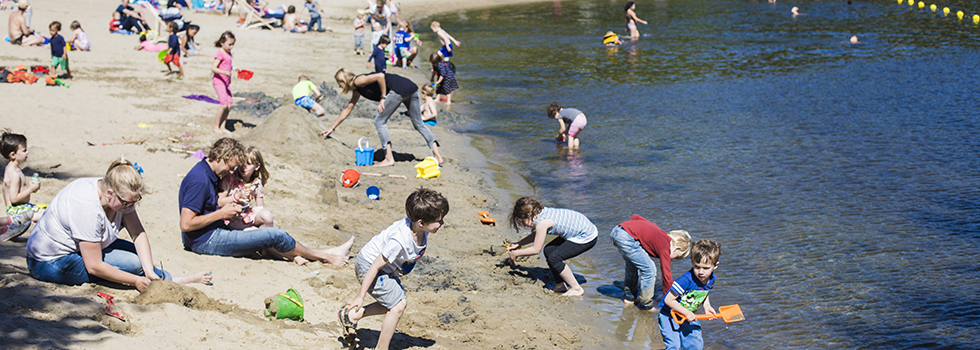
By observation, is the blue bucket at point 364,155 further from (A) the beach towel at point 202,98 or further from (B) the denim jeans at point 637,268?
(B) the denim jeans at point 637,268

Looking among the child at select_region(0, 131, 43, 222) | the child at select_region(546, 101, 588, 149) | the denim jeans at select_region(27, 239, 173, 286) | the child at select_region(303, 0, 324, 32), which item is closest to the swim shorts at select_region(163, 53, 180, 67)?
the child at select_region(546, 101, 588, 149)

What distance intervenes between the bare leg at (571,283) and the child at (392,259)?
2373 millimetres

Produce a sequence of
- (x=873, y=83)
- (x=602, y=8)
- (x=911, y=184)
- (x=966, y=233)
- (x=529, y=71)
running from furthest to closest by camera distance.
Answer: (x=602, y=8)
(x=529, y=71)
(x=873, y=83)
(x=911, y=184)
(x=966, y=233)

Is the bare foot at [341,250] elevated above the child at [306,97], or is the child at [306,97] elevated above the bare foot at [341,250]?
the child at [306,97]

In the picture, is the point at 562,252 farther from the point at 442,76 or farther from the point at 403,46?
the point at 403,46

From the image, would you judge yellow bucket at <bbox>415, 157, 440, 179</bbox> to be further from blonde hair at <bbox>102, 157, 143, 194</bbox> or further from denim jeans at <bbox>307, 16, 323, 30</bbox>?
denim jeans at <bbox>307, 16, 323, 30</bbox>

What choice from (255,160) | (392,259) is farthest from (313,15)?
(392,259)

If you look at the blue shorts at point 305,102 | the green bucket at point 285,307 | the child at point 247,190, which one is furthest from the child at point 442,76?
the green bucket at point 285,307

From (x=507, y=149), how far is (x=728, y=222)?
16.4ft

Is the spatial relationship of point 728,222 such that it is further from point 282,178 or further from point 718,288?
point 282,178

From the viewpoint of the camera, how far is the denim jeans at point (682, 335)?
5070mm

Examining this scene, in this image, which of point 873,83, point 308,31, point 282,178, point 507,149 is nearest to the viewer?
point 282,178

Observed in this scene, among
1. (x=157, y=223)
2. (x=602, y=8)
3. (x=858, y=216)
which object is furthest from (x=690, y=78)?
(x=602, y=8)

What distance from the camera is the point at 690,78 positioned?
61.2 ft
